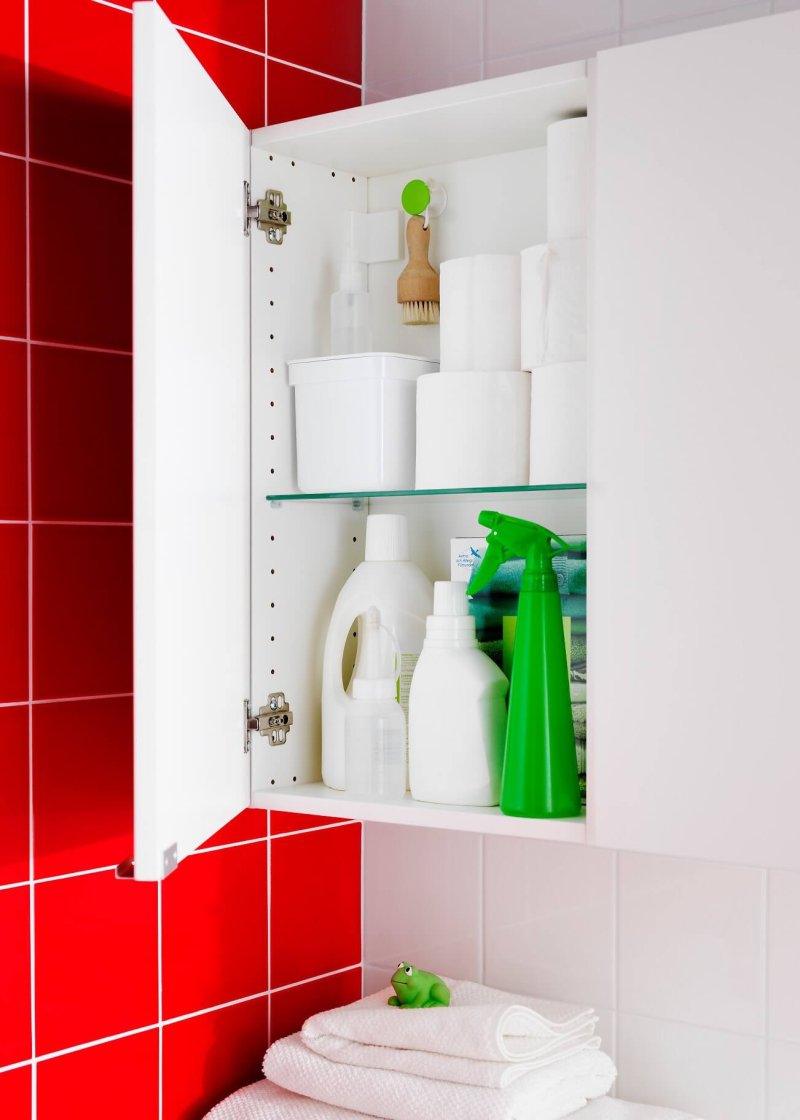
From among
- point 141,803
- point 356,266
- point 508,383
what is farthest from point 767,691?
point 356,266

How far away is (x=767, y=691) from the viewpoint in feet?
3.00

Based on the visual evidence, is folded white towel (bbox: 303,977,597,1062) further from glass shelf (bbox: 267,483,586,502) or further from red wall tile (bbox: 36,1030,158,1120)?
glass shelf (bbox: 267,483,586,502)

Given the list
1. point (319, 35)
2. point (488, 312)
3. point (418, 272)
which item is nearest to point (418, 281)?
point (418, 272)

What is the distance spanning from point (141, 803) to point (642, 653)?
39 centimetres

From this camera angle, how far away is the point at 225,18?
1255 millimetres

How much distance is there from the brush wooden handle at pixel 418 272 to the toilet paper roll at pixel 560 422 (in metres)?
0.22

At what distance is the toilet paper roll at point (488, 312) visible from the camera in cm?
112

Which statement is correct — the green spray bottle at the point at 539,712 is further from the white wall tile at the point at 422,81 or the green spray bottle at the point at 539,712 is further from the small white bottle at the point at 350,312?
the white wall tile at the point at 422,81

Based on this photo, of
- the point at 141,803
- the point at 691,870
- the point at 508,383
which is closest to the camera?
the point at 141,803

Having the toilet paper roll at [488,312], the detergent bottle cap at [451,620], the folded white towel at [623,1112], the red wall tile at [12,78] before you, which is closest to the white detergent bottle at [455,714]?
the detergent bottle cap at [451,620]

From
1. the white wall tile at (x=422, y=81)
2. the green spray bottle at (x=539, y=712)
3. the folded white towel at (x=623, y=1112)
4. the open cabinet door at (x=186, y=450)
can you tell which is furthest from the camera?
the white wall tile at (x=422, y=81)

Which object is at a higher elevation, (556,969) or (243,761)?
(243,761)

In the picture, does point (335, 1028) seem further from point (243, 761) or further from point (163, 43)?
point (163, 43)

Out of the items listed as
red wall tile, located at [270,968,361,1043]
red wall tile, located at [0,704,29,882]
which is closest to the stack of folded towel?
red wall tile, located at [270,968,361,1043]
